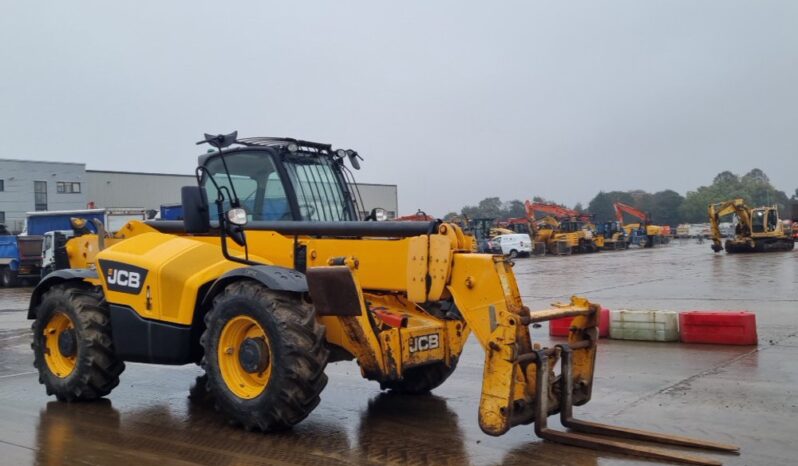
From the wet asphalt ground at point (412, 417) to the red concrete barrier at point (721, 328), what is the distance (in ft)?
0.99

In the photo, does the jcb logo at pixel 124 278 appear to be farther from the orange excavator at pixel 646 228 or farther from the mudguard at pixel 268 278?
the orange excavator at pixel 646 228

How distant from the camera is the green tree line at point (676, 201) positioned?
11756 centimetres

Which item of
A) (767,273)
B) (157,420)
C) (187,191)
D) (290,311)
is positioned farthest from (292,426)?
(767,273)

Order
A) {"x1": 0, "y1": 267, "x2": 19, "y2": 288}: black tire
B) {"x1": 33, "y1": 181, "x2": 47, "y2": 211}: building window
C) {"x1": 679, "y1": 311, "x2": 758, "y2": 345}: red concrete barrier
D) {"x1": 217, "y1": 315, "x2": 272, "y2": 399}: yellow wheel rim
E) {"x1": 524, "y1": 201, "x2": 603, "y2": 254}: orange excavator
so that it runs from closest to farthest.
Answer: {"x1": 217, "y1": 315, "x2": 272, "y2": 399}: yellow wheel rim < {"x1": 679, "y1": 311, "x2": 758, "y2": 345}: red concrete barrier < {"x1": 0, "y1": 267, "x2": 19, "y2": 288}: black tire < {"x1": 524, "y1": 201, "x2": 603, "y2": 254}: orange excavator < {"x1": 33, "y1": 181, "x2": 47, "y2": 211}: building window

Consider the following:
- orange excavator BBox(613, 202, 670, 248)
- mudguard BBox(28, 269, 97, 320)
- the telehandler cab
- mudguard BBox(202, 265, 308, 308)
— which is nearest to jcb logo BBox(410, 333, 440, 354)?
the telehandler cab

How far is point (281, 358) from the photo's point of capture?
5887 mm

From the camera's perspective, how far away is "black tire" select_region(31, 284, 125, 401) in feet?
24.7

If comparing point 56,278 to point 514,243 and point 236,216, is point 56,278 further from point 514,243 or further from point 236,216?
point 514,243

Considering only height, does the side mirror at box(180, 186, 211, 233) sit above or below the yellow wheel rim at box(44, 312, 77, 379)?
above

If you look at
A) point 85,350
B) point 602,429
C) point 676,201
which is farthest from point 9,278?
point 676,201

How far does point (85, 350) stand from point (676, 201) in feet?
414

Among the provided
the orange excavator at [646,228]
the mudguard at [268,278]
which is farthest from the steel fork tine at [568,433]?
the orange excavator at [646,228]

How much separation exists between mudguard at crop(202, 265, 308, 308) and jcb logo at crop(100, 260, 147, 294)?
0.90 metres

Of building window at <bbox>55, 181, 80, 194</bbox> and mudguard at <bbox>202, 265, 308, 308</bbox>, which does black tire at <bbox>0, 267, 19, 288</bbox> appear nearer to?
building window at <bbox>55, 181, 80, 194</bbox>
